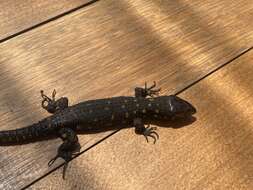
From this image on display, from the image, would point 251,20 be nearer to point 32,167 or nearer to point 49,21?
point 49,21

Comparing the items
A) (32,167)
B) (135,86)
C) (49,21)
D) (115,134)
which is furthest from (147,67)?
(32,167)

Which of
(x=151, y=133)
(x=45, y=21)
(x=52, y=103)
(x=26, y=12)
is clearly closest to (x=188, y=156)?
(x=151, y=133)

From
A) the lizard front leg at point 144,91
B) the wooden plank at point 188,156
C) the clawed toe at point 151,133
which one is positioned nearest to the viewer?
the wooden plank at point 188,156

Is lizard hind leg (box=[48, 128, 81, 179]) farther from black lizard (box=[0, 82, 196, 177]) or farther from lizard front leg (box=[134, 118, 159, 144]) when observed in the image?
lizard front leg (box=[134, 118, 159, 144])

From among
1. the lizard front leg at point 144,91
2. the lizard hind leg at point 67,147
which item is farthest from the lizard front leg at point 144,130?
the lizard hind leg at point 67,147

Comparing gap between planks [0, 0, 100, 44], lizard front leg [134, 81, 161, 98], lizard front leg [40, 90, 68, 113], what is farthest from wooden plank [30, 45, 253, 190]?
gap between planks [0, 0, 100, 44]

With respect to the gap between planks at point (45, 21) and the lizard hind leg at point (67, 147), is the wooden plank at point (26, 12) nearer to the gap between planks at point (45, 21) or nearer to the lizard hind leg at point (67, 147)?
the gap between planks at point (45, 21)
